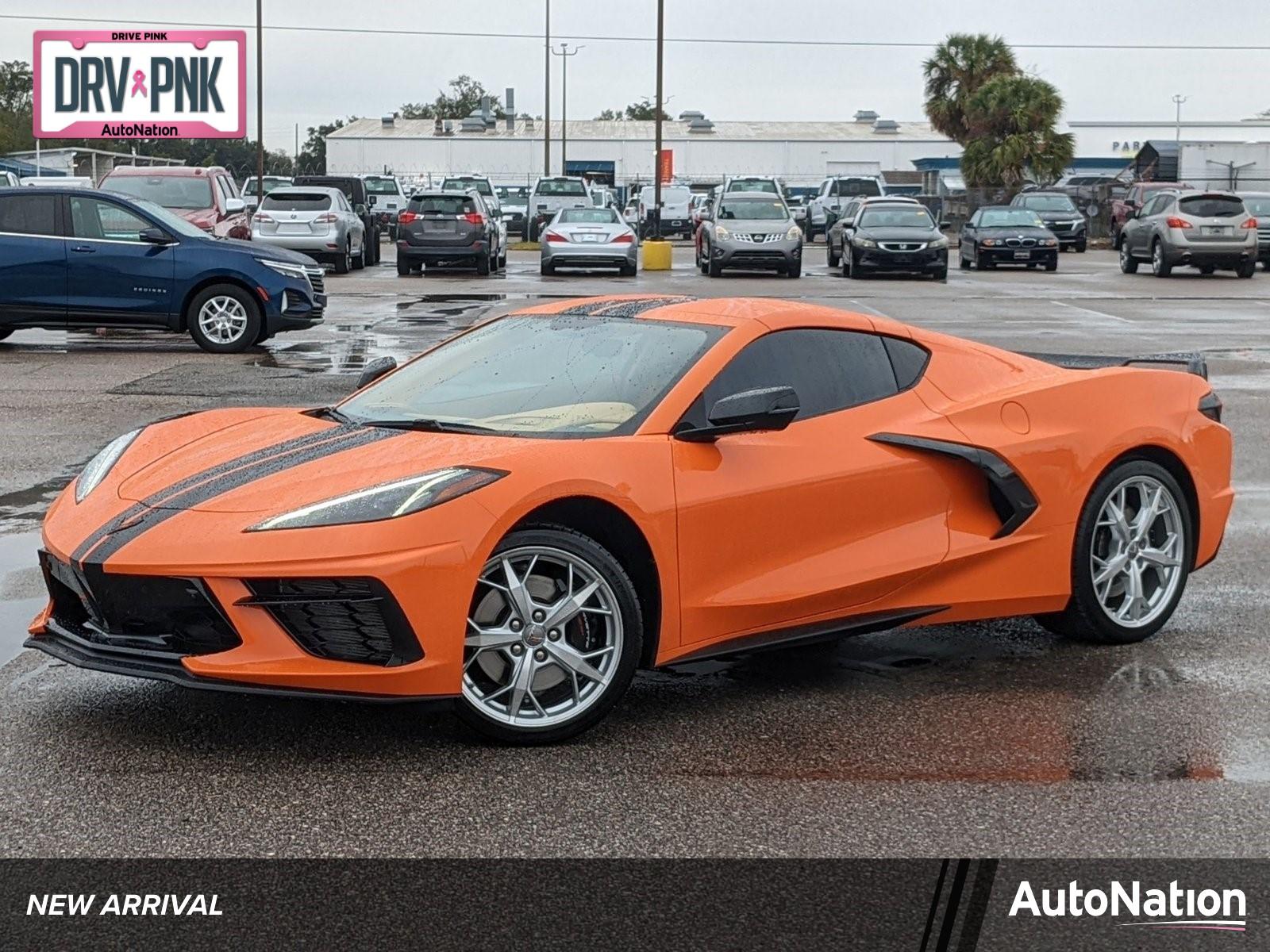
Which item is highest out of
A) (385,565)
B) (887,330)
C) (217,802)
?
(887,330)

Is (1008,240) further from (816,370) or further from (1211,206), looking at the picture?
(816,370)

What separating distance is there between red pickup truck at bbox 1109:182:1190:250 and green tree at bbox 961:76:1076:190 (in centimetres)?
632

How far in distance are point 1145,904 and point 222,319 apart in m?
14.8

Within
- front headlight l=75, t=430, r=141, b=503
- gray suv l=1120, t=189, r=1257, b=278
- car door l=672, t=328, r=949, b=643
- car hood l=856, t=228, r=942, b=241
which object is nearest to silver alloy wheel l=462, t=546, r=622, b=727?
car door l=672, t=328, r=949, b=643

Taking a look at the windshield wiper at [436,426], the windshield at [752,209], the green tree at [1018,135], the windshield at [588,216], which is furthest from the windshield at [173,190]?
the green tree at [1018,135]

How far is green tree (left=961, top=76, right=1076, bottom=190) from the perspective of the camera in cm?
5700

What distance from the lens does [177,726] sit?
5.17 m

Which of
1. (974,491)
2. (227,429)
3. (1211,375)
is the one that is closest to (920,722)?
(974,491)

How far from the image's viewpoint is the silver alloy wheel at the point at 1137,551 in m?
6.25

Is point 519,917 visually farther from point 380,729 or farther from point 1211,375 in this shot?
point 1211,375

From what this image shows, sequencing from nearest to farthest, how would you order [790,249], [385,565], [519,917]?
[519,917], [385,565], [790,249]

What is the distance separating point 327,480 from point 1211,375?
12.2 meters

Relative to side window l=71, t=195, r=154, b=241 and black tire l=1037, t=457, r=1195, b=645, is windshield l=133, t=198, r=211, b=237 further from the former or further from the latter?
black tire l=1037, t=457, r=1195, b=645

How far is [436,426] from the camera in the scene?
5.52 meters
